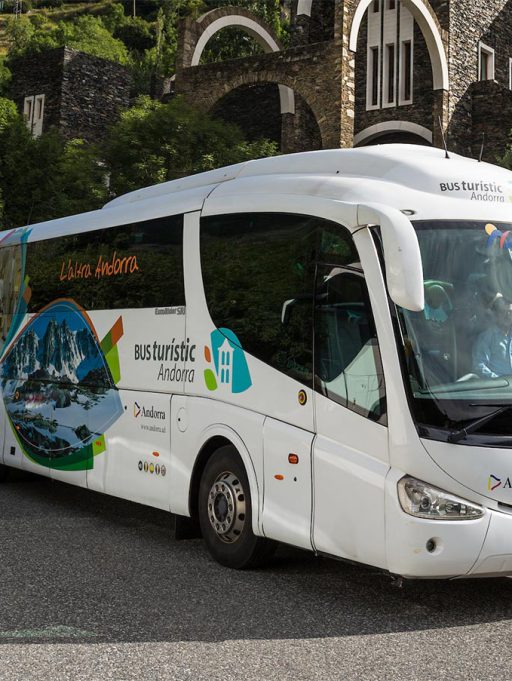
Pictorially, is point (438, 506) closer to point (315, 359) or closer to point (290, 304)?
point (315, 359)

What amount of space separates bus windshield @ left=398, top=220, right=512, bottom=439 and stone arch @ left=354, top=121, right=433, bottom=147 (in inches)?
1055

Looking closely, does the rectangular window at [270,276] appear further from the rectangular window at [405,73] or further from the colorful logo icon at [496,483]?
the rectangular window at [405,73]

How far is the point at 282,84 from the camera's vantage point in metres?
29.2

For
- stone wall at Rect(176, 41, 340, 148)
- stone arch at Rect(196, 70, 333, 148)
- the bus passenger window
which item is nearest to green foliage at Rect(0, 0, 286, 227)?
stone arch at Rect(196, 70, 333, 148)

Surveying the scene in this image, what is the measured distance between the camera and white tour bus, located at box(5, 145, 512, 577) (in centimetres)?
561

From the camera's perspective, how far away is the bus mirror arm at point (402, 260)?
216 inches

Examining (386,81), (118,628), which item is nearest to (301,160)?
(118,628)

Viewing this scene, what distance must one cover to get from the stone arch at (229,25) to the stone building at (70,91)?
9.51 m

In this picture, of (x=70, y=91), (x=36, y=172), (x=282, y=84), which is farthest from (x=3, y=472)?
(x=70, y=91)

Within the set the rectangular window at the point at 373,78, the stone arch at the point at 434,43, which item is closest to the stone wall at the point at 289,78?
the stone arch at the point at 434,43

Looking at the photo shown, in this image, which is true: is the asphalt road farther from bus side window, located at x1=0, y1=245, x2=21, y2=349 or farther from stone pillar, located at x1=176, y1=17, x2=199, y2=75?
stone pillar, located at x1=176, y1=17, x2=199, y2=75

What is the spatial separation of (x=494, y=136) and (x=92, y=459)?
2494cm

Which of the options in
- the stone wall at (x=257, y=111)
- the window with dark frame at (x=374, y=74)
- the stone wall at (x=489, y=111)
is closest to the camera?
the stone wall at (x=489, y=111)

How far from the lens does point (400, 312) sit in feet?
19.2
